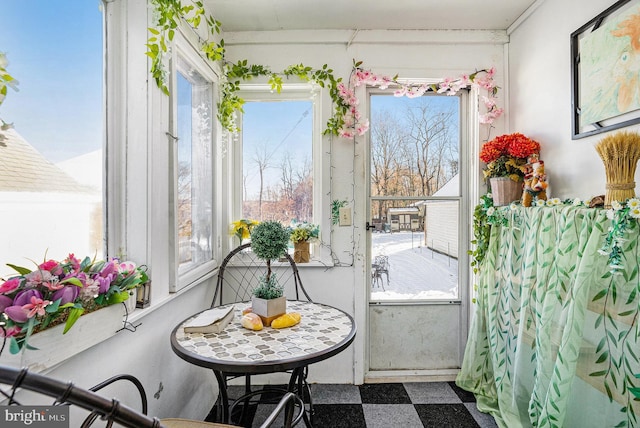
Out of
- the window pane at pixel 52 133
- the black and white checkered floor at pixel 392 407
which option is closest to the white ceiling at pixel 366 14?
the window pane at pixel 52 133

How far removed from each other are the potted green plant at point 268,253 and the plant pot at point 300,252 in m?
0.67

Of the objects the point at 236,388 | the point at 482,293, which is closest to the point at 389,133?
the point at 482,293

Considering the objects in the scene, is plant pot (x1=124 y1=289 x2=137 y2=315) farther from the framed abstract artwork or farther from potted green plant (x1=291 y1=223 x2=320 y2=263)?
the framed abstract artwork

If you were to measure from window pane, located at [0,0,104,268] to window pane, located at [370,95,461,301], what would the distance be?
1.72 metres

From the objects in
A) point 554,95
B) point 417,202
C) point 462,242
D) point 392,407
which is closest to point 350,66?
point 417,202

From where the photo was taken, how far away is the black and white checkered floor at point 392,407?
1857 millimetres

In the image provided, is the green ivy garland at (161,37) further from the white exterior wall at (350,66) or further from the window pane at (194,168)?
the white exterior wall at (350,66)

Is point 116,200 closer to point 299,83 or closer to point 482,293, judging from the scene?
point 299,83

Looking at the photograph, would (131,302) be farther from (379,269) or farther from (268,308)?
(379,269)

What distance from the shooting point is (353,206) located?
226 centimetres

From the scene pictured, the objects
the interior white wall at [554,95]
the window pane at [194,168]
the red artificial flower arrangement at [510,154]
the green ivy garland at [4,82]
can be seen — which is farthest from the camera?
the red artificial flower arrangement at [510,154]

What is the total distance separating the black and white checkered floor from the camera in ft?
6.09

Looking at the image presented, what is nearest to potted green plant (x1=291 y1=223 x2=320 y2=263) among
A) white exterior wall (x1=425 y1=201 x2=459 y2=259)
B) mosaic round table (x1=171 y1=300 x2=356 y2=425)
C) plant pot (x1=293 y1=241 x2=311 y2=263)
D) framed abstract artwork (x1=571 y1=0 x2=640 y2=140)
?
plant pot (x1=293 y1=241 x2=311 y2=263)

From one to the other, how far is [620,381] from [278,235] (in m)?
1.47
